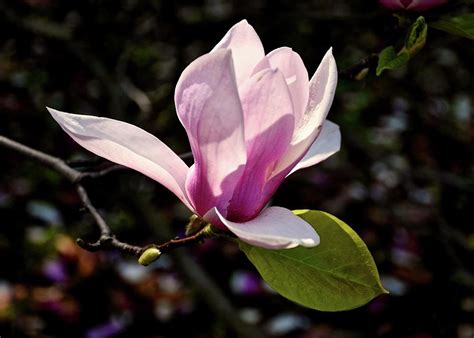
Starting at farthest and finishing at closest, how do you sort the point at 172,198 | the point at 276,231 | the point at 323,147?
the point at 172,198, the point at 323,147, the point at 276,231

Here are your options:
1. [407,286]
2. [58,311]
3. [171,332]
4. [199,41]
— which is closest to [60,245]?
[58,311]

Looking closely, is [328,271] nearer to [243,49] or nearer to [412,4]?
[243,49]

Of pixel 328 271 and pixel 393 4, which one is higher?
pixel 393 4

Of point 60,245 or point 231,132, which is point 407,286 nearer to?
point 60,245

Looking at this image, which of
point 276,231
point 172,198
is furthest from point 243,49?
point 172,198

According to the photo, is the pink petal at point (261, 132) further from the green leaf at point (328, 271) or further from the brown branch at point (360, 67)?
the brown branch at point (360, 67)

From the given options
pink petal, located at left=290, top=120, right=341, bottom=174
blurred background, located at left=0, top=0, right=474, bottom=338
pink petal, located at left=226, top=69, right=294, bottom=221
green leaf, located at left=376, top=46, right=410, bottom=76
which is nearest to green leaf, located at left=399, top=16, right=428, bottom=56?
green leaf, located at left=376, top=46, right=410, bottom=76

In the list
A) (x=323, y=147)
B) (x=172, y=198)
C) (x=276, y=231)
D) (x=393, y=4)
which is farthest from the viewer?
(x=172, y=198)

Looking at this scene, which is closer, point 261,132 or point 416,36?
point 261,132
